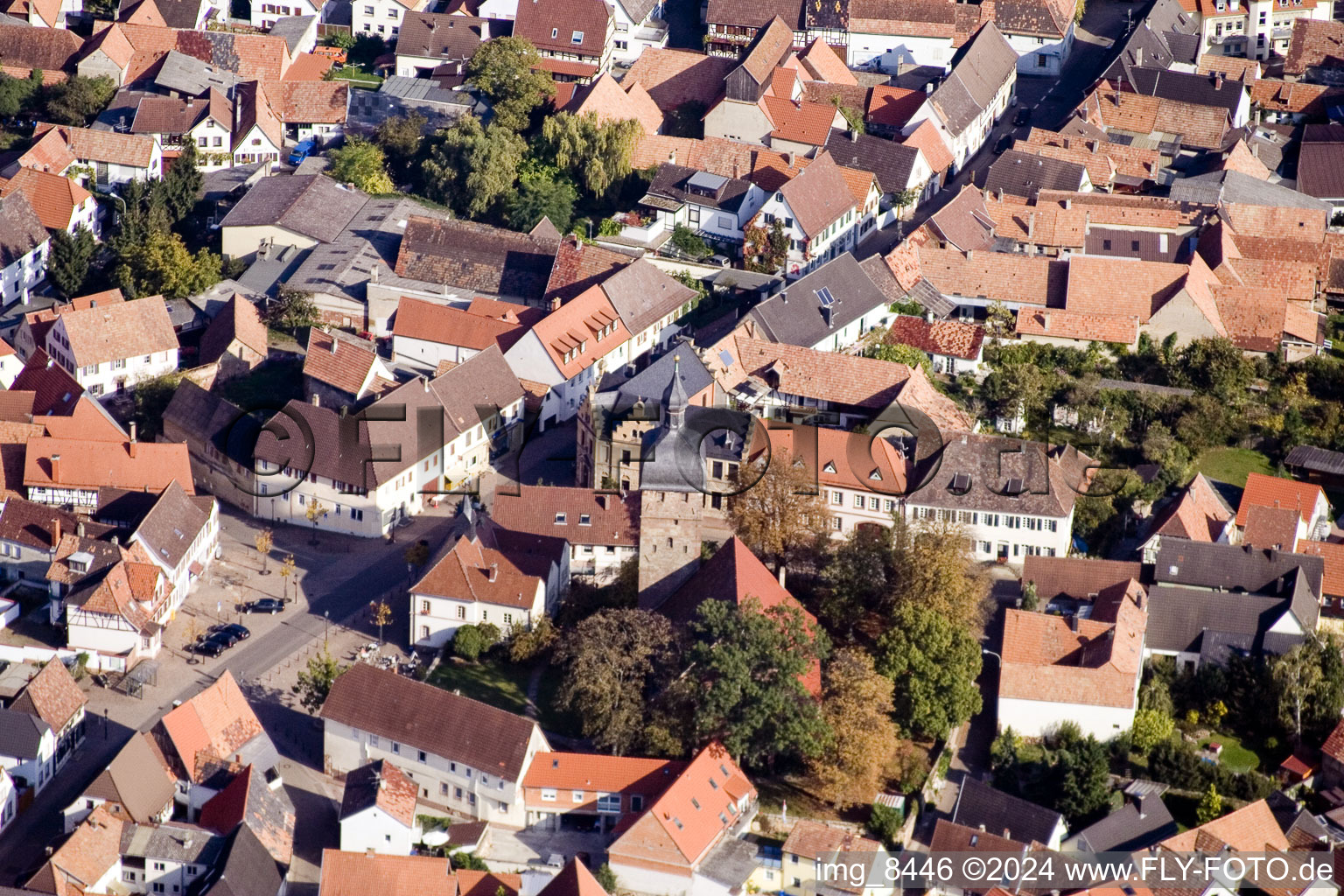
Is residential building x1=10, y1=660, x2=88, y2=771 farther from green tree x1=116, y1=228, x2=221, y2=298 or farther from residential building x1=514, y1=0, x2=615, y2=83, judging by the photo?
residential building x1=514, y1=0, x2=615, y2=83

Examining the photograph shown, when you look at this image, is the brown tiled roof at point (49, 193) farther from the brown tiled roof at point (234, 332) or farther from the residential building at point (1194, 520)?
the residential building at point (1194, 520)

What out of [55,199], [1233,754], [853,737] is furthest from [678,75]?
[853,737]

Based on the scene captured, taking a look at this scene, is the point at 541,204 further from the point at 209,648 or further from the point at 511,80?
the point at 209,648

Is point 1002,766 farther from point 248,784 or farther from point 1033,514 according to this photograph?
point 248,784

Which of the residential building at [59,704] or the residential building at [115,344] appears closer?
the residential building at [59,704]

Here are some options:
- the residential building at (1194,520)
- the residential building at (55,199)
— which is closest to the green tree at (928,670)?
the residential building at (1194,520)

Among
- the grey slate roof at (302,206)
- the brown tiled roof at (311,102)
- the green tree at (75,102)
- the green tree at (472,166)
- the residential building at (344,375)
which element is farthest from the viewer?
the green tree at (75,102)

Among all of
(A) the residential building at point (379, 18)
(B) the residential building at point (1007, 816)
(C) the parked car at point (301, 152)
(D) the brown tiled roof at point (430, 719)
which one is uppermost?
(A) the residential building at point (379, 18)
